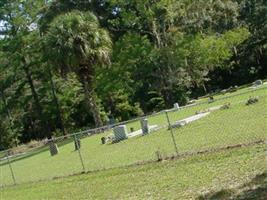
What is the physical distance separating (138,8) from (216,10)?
12.8m

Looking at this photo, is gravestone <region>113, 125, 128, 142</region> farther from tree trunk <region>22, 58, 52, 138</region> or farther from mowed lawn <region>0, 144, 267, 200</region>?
tree trunk <region>22, 58, 52, 138</region>

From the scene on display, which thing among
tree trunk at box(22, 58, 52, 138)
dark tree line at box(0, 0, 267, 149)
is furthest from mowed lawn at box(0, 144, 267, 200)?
tree trunk at box(22, 58, 52, 138)

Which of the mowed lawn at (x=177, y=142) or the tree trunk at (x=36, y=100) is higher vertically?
the tree trunk at (x=36, y=100)

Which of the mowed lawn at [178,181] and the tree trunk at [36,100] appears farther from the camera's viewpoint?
the tree trunk at [36,100]

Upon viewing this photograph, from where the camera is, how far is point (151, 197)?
424 inches

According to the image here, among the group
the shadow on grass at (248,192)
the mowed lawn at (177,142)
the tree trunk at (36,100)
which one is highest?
the tree trunk at (36,100)

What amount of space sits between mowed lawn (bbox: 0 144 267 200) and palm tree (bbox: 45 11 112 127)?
63.1 ft

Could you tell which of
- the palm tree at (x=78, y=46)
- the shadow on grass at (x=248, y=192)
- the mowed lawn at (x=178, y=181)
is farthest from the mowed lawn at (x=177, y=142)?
the palm tree at (x=78, y=46)

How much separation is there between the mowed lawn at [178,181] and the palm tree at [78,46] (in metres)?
19.2

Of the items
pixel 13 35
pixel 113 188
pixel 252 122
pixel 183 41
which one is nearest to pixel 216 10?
pixel 183 41

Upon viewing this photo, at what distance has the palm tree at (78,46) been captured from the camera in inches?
1369

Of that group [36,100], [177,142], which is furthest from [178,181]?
[36,100]

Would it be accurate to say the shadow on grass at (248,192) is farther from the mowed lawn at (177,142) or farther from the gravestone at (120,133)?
the gravestone at (120,133)

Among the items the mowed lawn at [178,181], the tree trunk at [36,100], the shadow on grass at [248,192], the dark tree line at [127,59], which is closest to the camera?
the shadow on grass at [248,192]
